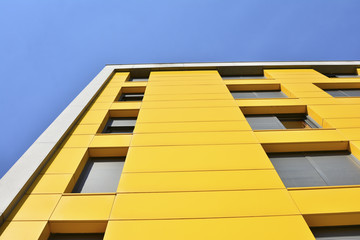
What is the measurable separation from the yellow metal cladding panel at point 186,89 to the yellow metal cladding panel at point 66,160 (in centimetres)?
558

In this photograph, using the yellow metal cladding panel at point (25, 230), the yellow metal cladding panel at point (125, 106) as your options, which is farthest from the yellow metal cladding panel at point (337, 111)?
the yellow metal cladding panel at point (25, 230)

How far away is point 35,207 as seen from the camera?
220 inches

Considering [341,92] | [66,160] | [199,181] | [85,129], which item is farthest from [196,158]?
[341,92]

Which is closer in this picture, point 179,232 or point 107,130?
point 179,232

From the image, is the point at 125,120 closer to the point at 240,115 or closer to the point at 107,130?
the point at 107,130

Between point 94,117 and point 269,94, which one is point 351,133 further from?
point 94,117

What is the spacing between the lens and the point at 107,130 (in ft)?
32.9

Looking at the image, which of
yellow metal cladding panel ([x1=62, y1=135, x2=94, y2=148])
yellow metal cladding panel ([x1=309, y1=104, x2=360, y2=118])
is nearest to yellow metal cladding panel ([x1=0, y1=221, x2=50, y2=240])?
yellow metal cladding panel ([x1=62, y1=135, x2=94, y2=148])

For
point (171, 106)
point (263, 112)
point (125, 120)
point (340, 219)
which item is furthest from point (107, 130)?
point (340, 219)

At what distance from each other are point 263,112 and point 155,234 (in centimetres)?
833

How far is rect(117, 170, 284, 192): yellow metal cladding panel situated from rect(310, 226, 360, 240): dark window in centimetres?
138

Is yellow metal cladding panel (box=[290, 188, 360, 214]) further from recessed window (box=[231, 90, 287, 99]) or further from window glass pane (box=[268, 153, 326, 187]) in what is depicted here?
recessed window (box=[231, 90, 287, 99])

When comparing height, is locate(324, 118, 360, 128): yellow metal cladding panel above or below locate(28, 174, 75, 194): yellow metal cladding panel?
above

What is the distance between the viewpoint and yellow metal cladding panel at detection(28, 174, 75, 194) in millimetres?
6102
